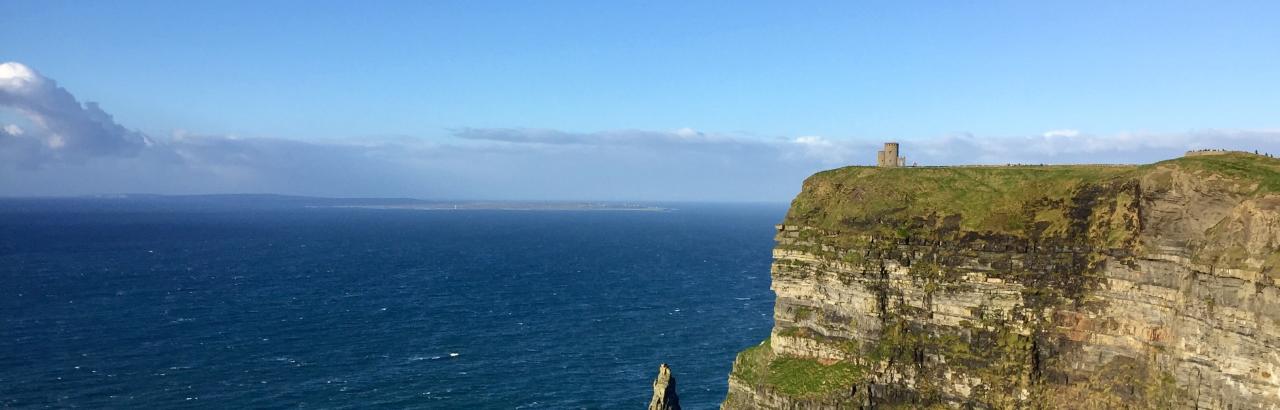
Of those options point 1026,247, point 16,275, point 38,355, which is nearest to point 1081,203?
point 1026,247

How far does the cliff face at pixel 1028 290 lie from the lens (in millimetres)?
37844

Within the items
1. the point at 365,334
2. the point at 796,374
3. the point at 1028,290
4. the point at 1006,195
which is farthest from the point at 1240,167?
the point at 365,334

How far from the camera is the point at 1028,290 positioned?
46.5 m

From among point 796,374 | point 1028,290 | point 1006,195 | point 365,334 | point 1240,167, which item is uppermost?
point 1240,167

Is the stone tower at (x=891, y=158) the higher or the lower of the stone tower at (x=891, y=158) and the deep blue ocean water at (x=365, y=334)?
the higher

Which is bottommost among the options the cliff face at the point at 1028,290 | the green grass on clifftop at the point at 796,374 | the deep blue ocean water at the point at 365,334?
the deep blue ocean water at the point at 365,334

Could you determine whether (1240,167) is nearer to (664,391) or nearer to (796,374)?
(796,374)

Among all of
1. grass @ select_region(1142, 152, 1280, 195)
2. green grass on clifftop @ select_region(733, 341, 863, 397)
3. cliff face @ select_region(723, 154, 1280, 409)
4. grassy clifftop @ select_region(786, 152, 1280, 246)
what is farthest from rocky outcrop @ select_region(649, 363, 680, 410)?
grass @ select_region(1142, 152, 1280, 195)

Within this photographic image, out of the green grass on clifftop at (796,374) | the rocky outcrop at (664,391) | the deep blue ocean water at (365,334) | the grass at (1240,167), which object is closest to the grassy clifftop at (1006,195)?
the grass at (1240,167)

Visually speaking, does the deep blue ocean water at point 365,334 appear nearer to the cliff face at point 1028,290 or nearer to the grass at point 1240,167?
the cliff face at point 1028,290

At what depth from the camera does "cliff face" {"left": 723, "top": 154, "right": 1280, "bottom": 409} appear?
124 ft

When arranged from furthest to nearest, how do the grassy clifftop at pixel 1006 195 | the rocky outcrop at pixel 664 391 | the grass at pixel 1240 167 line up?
the rocky outcrop at pixel 664 391 → the grassy clifftop at pixel 1006 195 → the grass at pixel 1240 167

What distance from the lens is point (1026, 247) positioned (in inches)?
1861

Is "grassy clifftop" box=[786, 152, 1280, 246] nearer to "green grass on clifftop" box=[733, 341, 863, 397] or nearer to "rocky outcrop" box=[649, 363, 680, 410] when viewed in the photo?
"green grass on clifftop" box=[733, 341, 863, 397]
